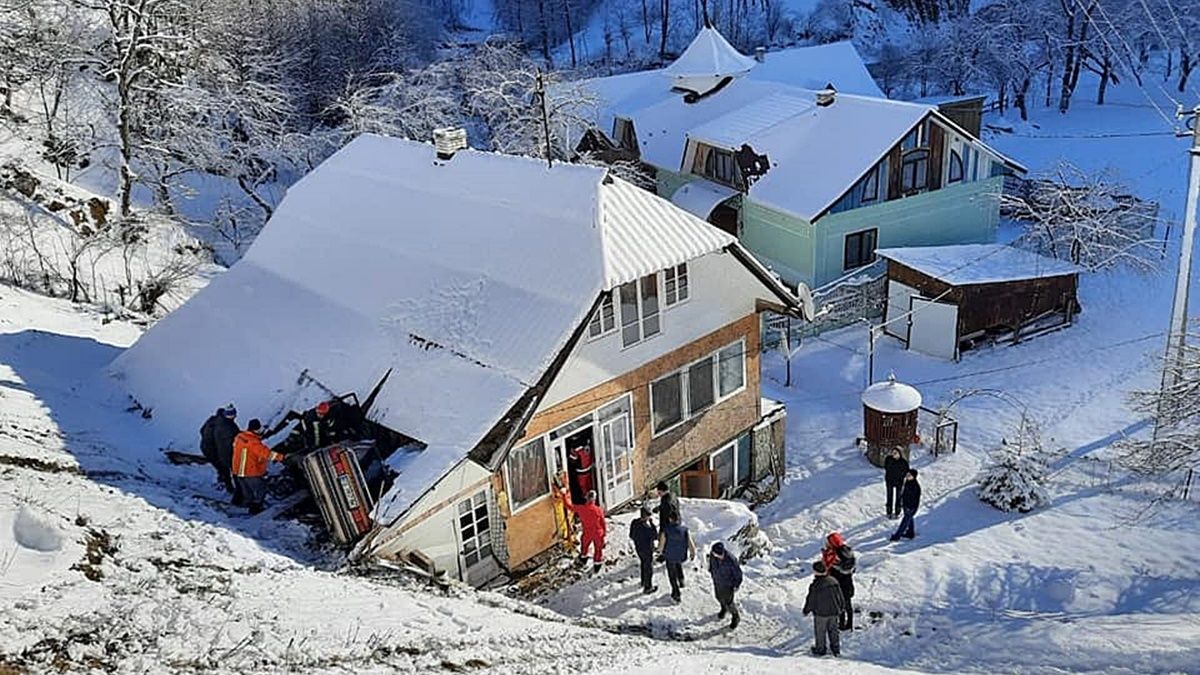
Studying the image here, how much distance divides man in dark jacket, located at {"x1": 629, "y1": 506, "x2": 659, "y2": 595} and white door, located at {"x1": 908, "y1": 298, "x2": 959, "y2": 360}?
549 inches

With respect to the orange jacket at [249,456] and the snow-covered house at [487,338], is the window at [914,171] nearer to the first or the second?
the snow-covered house at [487,338]

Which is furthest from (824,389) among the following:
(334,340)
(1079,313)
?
(334,340)

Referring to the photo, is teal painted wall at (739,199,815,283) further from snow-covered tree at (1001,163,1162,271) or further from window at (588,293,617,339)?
window at (588,293,617,339)

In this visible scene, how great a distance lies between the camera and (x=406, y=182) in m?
18.1

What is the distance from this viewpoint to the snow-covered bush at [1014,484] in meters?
18.1

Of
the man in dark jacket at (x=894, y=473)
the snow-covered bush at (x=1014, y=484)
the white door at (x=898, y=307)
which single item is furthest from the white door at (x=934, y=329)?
the man in dark jacket at (x=894, y=473)

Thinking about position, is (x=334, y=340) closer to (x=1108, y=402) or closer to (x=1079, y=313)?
(x=1108, y=402)

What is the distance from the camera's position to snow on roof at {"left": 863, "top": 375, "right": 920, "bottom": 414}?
20.3 meters

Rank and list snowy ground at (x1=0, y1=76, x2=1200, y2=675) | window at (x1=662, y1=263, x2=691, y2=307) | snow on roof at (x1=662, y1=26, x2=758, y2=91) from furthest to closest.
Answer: snow on roof at (x1=662, y1=26, x2=758, y2=91) → window at (x1=662, y1=263, x2=691, y2=307) → snowy ground at (x1=0, y1=76, x2=1200, y2=675)

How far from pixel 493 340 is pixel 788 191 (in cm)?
1752

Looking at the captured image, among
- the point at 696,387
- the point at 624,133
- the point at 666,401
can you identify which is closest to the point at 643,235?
the point at 666,401

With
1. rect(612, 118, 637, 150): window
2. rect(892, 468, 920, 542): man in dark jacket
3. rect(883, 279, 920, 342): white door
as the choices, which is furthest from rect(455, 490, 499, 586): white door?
rect(612, 118, 637, 150): window

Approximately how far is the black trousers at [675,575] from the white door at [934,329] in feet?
A: 45.7

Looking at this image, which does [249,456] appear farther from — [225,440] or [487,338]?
[487,338]
